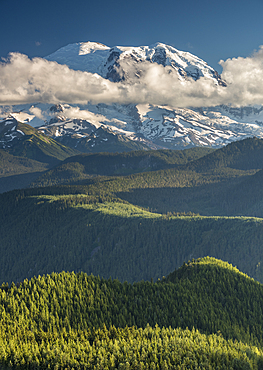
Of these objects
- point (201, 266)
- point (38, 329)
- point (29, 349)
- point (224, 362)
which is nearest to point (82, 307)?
point (38, 329)

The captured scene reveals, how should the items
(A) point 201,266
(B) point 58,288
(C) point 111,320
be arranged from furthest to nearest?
(A) point 201,266
(B) point 58,288
(C) point 111,320

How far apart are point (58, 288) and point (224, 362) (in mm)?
70118

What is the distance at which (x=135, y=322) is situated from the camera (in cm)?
12338

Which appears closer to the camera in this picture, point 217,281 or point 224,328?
point 224,328

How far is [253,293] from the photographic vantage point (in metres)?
158

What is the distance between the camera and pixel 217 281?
6245 inches

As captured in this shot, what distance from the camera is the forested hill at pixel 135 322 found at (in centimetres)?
8256

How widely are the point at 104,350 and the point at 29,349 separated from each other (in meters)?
18.2

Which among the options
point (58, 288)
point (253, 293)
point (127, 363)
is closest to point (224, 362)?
point (127, 363)

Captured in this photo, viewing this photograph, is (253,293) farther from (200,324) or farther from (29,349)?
(29,349)

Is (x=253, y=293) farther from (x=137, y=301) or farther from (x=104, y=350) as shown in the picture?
(x=104, y=350)

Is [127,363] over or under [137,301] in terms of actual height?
over

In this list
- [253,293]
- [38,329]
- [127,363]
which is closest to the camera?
[127,363]

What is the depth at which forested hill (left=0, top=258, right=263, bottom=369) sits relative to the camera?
8256 cm
